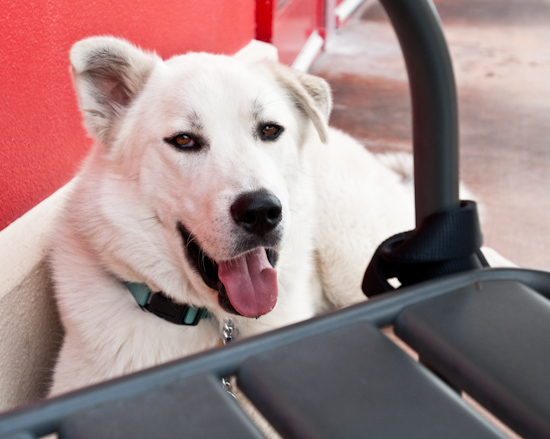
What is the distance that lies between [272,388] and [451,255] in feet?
1.04

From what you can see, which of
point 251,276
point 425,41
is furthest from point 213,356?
point 251,276

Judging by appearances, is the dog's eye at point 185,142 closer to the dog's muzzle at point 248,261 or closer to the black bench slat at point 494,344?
the dog's muzzle at point 248,261

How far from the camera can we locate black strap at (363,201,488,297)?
2.41 feet

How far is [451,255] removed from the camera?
735mm

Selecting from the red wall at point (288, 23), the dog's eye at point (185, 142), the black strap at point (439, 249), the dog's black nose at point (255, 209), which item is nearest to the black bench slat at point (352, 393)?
the black strap at point (439, 249)

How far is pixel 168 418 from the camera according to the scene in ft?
1.65

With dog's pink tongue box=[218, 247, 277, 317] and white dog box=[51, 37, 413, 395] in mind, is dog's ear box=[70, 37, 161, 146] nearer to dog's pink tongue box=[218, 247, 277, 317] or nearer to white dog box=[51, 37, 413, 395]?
white dog box=[51, 37, 413, 395]

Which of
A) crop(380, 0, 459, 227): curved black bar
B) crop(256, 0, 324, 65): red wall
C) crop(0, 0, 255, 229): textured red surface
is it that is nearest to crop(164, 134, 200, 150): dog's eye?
crop(0, 0, 255, 229): textured red surface

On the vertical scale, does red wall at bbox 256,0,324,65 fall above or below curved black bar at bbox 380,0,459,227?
below

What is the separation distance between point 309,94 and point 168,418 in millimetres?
1401

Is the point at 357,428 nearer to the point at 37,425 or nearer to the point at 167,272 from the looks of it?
the point at 37,425

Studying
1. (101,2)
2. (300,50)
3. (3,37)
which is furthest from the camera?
(300,50)

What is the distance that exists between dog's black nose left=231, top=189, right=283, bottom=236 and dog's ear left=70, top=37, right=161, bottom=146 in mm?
507

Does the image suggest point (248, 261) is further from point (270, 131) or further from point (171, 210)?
point (270, 131)
